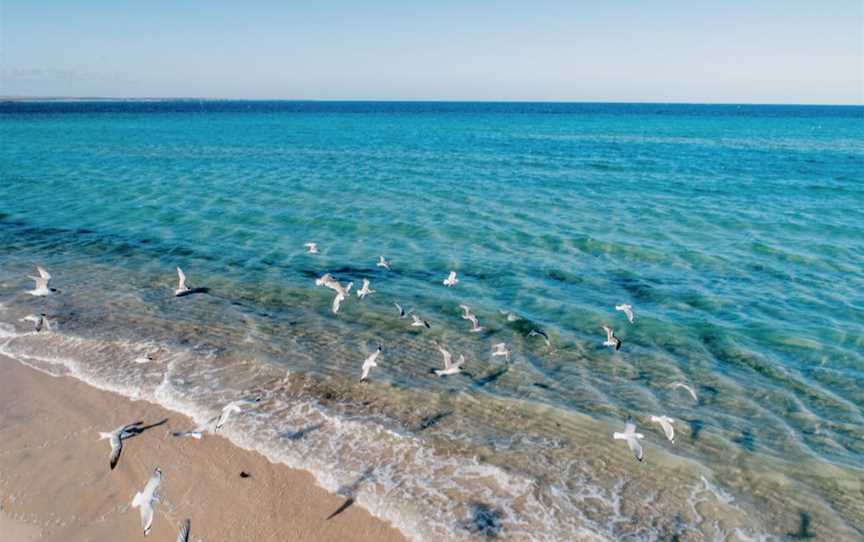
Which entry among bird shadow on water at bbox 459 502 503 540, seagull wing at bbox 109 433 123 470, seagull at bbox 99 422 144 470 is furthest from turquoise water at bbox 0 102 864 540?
seagull wing at bbox 109 433 123 470

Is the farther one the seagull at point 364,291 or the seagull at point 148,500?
the seagull at point 364,291

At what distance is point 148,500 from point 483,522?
561 cm

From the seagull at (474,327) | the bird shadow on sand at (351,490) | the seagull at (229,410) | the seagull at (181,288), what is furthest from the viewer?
the seagull at (181,288)

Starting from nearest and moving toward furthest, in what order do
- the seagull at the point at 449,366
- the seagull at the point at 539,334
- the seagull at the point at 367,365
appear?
1. the seagull at the point at 367,365
2. the seagull at the point at 449,366
3. the seagull at the point at 539,334

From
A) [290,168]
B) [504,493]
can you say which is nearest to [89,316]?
[504,493]

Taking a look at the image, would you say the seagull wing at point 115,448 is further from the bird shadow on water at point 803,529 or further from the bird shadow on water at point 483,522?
the bird shadow on water at point 803,529

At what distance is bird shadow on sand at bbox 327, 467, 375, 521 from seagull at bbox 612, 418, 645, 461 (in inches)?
195

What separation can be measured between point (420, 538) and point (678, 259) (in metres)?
18.4

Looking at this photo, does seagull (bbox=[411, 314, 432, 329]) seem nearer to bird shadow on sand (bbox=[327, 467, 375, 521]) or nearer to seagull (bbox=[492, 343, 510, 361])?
seagull (bbox=[492, 343, 510, 361])

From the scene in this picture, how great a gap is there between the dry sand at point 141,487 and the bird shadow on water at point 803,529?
669cm

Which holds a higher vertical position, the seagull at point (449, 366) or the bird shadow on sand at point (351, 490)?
the seagull at point (449, 366)

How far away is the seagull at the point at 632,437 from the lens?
1195 cm

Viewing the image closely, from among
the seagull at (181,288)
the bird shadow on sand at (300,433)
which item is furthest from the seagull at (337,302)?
the bird shadow on sand at (300,433)

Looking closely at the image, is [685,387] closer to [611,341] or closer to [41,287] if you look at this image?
[611,341]
